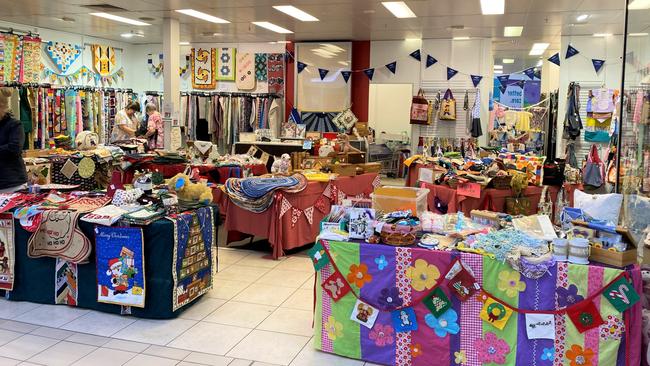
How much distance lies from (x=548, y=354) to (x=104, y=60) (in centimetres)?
1350

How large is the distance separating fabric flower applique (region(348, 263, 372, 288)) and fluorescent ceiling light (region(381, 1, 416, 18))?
19.2ft

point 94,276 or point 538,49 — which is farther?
point 538,49

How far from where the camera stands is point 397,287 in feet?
11.3

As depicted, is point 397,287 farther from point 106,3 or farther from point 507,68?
point 507,68

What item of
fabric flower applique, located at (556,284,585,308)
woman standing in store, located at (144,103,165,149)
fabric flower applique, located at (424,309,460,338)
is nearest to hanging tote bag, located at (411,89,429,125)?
woman standing in store, located at (144,103,165,149)

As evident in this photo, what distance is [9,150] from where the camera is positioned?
17.4 feet

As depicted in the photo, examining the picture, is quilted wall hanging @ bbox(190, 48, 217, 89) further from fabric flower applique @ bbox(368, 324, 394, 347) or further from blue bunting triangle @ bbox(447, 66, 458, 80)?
fabric flower applique @ bbox(368, 324, 394, 347)

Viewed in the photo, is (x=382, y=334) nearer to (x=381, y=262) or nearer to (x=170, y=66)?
(x=381, y=262)

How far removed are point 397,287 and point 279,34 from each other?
9.59m

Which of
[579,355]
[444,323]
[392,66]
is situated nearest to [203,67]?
[392,66]

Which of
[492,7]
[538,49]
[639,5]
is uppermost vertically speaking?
[538,49]

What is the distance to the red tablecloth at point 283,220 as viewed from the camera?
6090mm

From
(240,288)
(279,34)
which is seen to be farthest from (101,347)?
(279,34)

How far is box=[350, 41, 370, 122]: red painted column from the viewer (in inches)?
506
